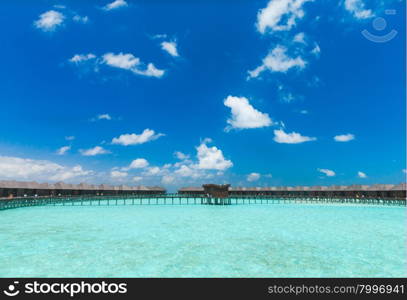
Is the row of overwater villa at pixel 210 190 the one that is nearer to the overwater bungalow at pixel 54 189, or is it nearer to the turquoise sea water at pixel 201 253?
the overwater bungalow at pixel 54 189

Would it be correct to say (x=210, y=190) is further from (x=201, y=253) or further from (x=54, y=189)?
(x=201, y=253)

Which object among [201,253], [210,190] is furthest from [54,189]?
[201,253]

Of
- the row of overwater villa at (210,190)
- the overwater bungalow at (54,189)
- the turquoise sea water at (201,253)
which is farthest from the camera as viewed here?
the row of overwater villa at (210,190)

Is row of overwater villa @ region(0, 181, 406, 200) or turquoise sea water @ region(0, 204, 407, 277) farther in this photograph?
row of overwater villa @ region(0, 181, 406, 200)

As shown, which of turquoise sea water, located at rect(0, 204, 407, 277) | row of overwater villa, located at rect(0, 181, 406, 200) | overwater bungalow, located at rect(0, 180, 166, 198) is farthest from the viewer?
row of overwater villa, located at rect(0, 181, 406, 200)

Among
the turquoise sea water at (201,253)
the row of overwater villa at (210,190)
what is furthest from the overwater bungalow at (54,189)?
the turquoise sea water at (201,253)

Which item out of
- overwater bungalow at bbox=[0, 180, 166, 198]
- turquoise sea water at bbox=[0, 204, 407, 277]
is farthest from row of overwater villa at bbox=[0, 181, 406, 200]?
turquoise sea water at bbox=[0, 204, 407, 277]

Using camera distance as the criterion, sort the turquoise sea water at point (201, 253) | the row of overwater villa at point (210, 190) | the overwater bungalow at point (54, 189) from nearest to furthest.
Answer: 1. the turquoise sea water at point (201, 253)
2. the overwater bungalow at point (54, 189)
3. the row of overwater villa at point (210, 190)

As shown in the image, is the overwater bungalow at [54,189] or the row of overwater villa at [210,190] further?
the row of overwater villa at [210,190]

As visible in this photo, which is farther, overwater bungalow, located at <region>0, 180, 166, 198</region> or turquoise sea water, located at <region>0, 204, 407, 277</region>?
overwater bungalow, located at <region>0, 180, 166, 198</region>

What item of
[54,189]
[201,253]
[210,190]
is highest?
[54,189]

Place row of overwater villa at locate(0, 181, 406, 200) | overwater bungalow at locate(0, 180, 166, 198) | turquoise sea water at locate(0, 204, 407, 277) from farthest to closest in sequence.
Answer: row of overwater villa at locate(0, 181, 406, 200), overwater bungalow at locate(0, 180, 166, 198), turquoise sea water at locate(0, 204, 407, 277)

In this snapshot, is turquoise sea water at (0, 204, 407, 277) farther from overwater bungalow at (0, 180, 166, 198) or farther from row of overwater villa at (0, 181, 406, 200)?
overwater bungalow at (0, 180, 166, 198)

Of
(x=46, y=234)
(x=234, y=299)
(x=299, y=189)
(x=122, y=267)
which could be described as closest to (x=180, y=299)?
(x=234, y=299)
